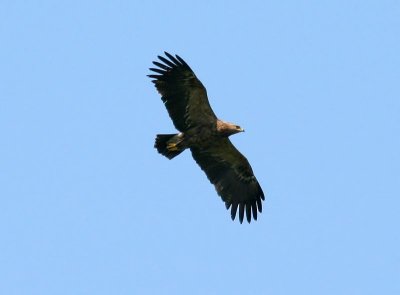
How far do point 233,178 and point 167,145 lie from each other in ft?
7.90

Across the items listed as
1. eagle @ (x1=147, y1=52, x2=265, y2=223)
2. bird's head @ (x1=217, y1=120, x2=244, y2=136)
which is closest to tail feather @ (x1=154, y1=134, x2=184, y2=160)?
eagle @ (x1=147, y1=52, x2=265, y2=223)

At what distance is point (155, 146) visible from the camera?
77.5 ft

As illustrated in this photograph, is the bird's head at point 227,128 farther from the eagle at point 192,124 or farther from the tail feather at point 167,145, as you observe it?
the tail feather at point 167,145

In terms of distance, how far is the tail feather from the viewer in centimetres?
2359

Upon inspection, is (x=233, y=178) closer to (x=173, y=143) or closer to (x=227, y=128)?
(x=227, y=128)

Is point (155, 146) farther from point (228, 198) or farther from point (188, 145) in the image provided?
point (228, 198)

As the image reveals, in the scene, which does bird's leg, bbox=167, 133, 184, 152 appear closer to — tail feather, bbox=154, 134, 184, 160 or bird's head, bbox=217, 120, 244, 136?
tail feather, bbox=154, 134, 184, 160

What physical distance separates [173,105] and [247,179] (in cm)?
311

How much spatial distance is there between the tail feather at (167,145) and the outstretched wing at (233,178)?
3.83 ft

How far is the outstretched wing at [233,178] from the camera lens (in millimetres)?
24797

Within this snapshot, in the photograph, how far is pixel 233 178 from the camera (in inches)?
992

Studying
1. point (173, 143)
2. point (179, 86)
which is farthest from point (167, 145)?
point (179, 86)

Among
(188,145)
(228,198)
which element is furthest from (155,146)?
(228,198)

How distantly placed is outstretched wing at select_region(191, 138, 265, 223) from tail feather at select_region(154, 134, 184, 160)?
1166 millimetres
